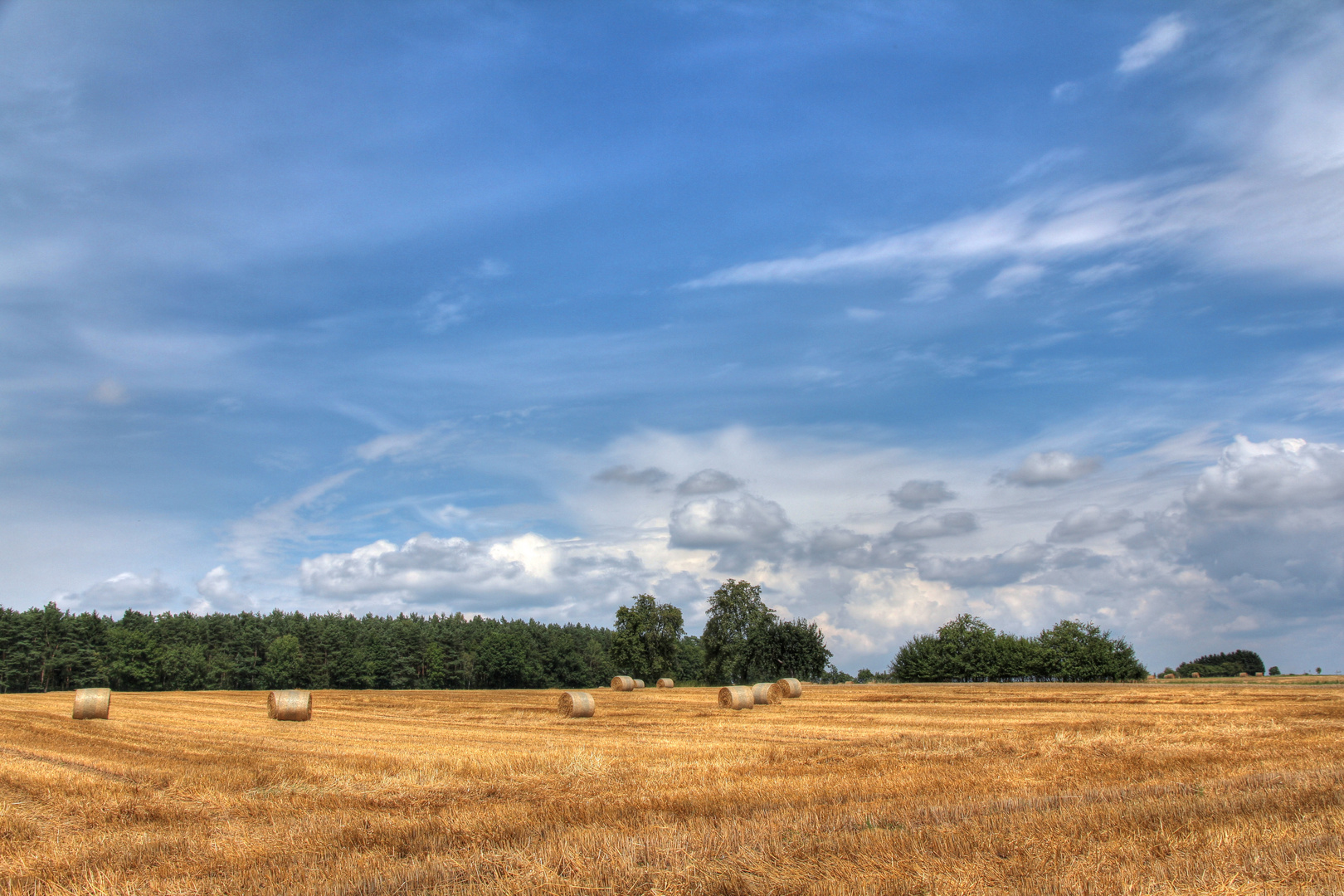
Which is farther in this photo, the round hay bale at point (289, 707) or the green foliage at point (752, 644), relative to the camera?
the green foliage at point (752, 644)

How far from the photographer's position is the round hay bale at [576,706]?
104 ft

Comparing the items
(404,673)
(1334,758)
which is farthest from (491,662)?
(1334,758)

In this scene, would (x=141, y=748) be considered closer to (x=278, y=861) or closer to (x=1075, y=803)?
(x=278, y=861)

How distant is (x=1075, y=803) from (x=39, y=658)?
350ft

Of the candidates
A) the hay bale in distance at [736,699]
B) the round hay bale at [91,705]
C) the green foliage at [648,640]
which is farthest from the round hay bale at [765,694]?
the green foliage at [648,640]

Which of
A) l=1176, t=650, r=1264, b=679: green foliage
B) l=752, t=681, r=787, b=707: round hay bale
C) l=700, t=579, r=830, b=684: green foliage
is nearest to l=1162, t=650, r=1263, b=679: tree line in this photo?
l=1176, t=650, r=1264, b=679: green foliage

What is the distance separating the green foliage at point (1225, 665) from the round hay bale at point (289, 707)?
3913 inches

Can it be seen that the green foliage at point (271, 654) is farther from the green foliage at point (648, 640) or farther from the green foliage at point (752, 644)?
the green foliage at point (752, 644)

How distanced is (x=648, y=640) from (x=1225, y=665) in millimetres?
86030

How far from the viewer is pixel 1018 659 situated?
88.4 metres

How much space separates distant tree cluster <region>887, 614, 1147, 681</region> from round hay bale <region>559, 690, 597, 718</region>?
65.3m

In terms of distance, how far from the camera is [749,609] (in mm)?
89938

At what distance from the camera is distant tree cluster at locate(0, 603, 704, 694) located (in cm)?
8931

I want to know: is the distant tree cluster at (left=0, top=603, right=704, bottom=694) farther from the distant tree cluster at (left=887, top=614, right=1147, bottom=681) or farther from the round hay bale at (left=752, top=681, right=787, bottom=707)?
the round hay bale at (left=752, top=681, right=787, bottom=707)
